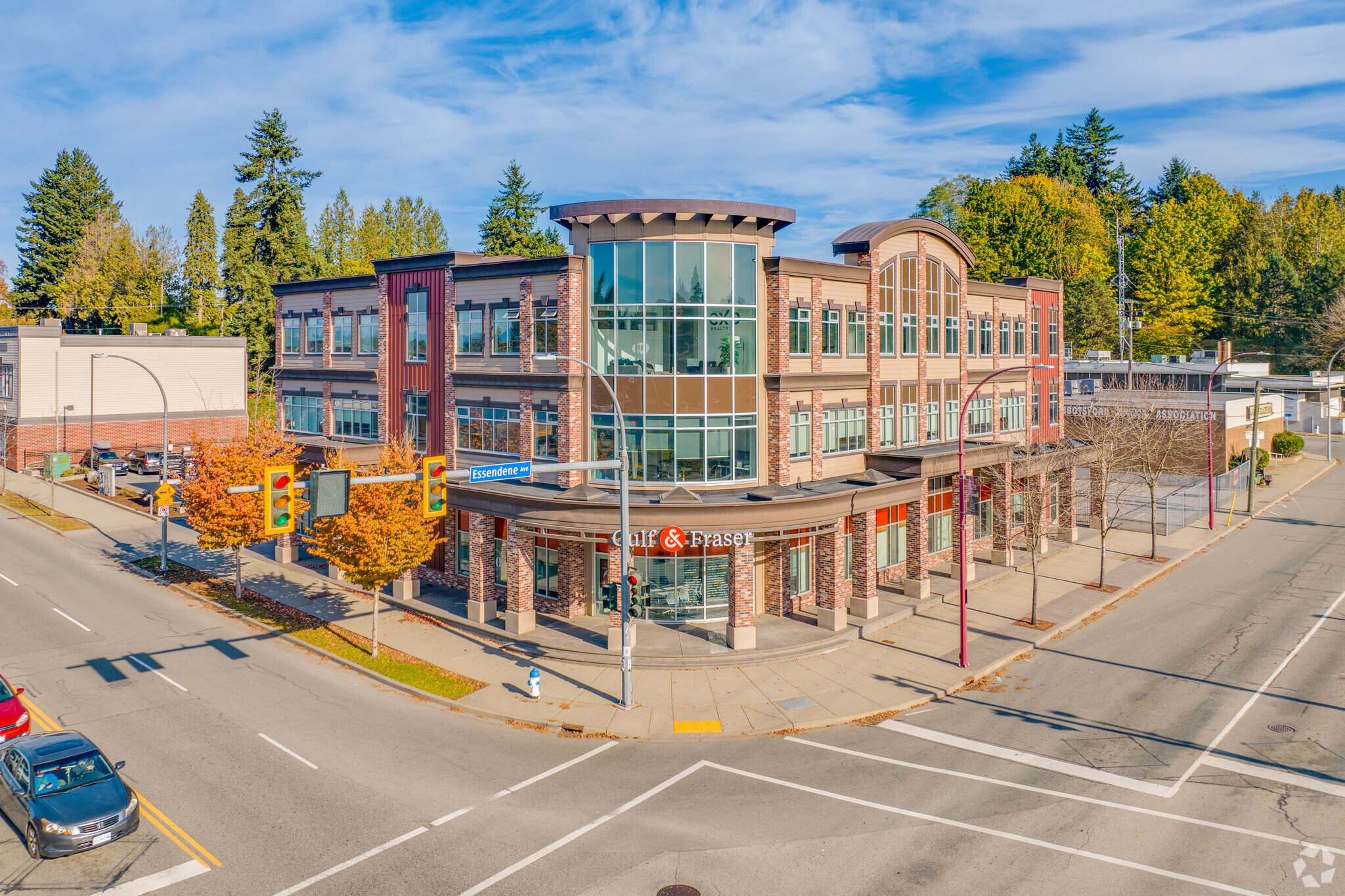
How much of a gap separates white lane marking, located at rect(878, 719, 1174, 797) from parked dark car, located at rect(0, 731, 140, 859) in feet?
56.0

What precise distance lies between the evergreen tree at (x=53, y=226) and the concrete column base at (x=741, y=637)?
10136 centimetres

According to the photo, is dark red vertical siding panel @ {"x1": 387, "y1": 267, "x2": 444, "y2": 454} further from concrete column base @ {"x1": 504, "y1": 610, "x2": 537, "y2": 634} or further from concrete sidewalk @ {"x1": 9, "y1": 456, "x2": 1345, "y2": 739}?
concrete column base @ {"x1": 504, "y1": 610, "x2": 537, "y2": 634}

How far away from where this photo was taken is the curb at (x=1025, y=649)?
70.5 feet

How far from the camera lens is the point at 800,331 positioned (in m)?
30.6

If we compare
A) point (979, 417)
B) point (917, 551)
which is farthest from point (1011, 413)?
point (917, 551)

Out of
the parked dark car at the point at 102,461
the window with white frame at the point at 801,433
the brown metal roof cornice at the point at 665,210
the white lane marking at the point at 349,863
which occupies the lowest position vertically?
the white lane marking at the point at 349,863

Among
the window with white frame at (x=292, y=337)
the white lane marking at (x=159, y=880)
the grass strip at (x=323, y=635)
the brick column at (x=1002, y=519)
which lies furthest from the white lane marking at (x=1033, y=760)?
the window with white frame at (x=292, y=337)

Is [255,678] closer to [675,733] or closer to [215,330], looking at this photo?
[675,733]

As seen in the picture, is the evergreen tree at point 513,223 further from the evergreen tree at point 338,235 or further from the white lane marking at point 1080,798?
the white lane marking at point 1080,798

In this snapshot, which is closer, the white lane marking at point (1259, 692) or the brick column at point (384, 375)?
the white lane marking at point (1259, 692)

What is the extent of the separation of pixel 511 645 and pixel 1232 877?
20335mm

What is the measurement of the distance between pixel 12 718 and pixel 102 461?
47.9 m

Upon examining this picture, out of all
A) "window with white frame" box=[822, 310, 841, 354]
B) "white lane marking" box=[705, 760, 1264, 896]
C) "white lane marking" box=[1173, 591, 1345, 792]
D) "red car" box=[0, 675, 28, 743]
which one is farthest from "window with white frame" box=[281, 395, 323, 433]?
"white lane marking" box=[1173, 591, 1345, 792]

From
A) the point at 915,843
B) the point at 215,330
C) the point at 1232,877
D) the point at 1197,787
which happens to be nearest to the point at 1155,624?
the point at 1197,787
